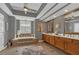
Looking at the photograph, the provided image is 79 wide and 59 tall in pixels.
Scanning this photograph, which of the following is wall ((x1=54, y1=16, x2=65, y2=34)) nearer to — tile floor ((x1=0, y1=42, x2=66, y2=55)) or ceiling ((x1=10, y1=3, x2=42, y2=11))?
ceiling ((x1=10, y1=3, x2=42, y2=11))

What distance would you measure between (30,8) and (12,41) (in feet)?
2.73

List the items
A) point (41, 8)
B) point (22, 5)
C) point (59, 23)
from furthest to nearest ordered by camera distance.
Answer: point (59, 23) < point (41, 8) < point (22, 5)

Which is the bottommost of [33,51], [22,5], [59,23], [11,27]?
[33,51]

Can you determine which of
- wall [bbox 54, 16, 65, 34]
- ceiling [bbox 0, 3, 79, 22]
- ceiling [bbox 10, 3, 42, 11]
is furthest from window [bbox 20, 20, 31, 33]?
wall [bbox 54, 16, 65, 34]

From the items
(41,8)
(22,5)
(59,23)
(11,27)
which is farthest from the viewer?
(59,23)

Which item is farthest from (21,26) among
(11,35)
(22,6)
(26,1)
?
(26,1)

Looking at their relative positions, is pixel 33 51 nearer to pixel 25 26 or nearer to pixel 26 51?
pixel 26 51

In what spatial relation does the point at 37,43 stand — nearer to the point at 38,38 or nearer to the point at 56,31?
the point at 38,38

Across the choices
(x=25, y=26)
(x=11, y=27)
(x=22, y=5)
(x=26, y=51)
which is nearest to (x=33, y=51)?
(x=26, y=51)

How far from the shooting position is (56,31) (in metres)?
2.48

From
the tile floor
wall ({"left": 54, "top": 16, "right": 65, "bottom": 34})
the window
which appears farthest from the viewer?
wall ({"left": 54, "top": 16, "right": 65, "bottom": 34})

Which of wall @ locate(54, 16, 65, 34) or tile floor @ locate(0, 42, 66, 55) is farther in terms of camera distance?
wall @ locate(54, 16, 65, 34)

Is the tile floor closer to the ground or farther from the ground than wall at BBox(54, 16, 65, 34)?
closer to the ground

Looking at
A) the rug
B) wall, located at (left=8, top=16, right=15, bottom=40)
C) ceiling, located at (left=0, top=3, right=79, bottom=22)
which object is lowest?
the rug
